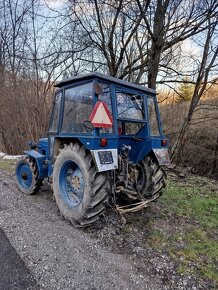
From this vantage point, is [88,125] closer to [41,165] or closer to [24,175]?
[41,165]

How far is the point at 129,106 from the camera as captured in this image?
134 inches

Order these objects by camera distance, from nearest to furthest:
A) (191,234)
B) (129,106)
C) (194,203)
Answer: (191,234) → (129,106) → (194,203)

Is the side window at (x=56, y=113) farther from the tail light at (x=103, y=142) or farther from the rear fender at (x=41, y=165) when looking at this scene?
the tail light at (x=103, y=142)

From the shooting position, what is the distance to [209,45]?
7.31 metres

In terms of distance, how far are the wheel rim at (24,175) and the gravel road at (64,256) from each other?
0.83 m

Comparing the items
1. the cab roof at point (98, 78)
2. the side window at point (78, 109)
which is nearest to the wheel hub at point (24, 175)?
the side window at point (78, 109)

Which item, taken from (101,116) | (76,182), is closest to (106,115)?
(101,116)

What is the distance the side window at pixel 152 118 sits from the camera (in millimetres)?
3662

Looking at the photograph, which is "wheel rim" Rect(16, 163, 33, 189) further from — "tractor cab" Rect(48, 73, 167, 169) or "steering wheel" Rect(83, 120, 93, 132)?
"steering wheel" Rect(83, 120, 93, 132)

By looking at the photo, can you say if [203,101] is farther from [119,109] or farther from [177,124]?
[119,109]

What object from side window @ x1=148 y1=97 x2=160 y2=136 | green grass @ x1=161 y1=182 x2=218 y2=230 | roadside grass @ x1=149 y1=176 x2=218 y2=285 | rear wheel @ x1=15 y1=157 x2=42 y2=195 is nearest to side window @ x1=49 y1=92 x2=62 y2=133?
rear wheel @ x1=15 y1=157 x2=42 y2=195

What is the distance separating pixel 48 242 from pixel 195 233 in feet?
6.25

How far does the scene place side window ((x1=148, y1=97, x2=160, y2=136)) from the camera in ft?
12.0

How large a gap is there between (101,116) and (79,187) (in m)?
1.06
